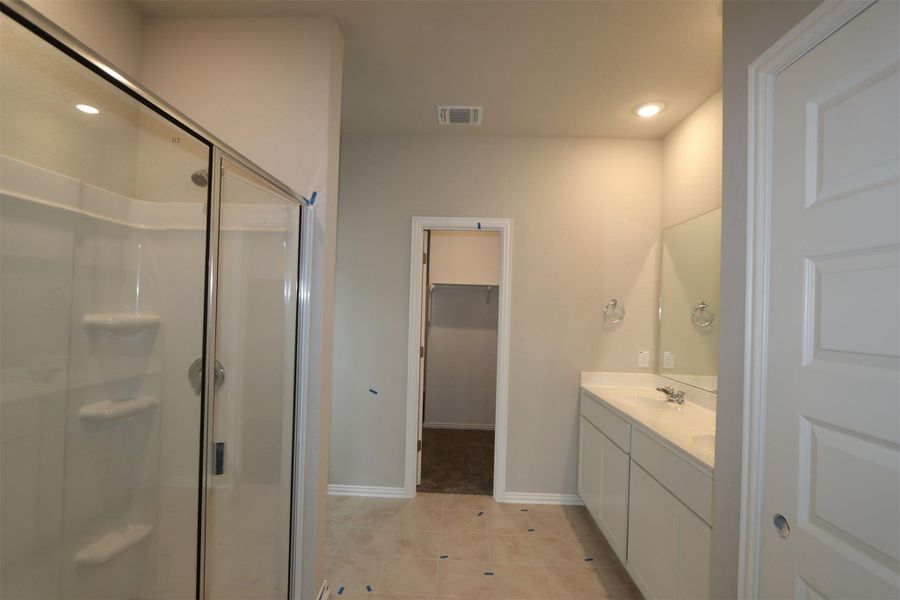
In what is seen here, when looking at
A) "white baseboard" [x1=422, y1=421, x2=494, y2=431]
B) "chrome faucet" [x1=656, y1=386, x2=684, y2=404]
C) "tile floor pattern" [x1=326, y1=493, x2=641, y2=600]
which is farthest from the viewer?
"white baseboard" [x1=422, y1=421, x2=494, y2=431]

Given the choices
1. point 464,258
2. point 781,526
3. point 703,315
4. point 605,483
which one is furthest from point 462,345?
point 781,526

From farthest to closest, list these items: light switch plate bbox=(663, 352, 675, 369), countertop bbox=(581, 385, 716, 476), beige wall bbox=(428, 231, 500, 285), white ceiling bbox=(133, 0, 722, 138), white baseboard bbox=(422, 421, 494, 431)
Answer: white baseboard bbox=(422, 421, 494, 431) < beige wall bbox=(428, 231, 500, 285) < light switch plate bbox=(663, 352, 675, 369) < white ceiling bbox=(133, 0, 722, 138) < countertop bbox=(581, 385, 716, 476)

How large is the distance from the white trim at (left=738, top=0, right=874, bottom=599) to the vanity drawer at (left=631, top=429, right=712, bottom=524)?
203 mm

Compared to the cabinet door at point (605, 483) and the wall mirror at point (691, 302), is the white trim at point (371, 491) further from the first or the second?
the wall mirror at point (691, 302)

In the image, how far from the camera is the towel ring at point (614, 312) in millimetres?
2924

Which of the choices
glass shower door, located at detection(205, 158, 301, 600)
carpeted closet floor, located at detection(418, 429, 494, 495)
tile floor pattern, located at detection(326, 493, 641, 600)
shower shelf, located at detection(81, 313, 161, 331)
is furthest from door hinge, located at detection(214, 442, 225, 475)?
carpeted closet floor, located at detection(418, 429, 494, 495)

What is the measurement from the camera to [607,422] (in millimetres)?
2414

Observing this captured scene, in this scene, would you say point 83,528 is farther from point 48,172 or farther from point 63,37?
point 63,37

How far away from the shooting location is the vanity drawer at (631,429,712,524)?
143 centimetres

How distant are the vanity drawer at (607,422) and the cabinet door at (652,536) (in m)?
0.15

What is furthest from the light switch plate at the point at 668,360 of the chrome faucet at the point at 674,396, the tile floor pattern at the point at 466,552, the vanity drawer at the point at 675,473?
the tile floor pattern at the point at 466,552

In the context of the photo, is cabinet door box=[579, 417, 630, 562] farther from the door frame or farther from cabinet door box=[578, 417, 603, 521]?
the door frame

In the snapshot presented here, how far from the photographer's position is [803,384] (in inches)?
41.4

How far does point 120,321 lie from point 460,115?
220cm
